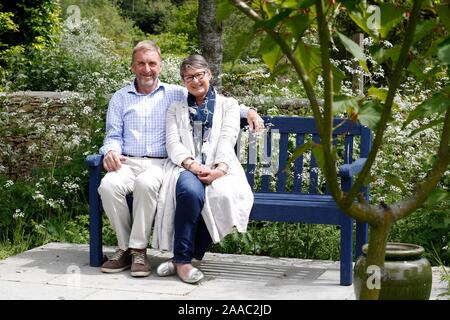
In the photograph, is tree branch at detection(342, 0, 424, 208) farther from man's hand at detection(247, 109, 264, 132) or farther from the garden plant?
man's hand at detection(247, 109, 264, 132)

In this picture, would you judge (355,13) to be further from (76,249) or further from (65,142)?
(65,142)

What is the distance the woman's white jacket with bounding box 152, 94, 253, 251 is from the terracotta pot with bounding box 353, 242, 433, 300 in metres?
1.30

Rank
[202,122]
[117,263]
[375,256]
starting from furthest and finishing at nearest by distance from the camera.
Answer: [202,122], [117,263], [375,256]

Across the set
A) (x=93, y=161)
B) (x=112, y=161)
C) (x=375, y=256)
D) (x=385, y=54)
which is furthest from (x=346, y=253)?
(x=385, y=54)

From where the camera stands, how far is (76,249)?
5.51 metres

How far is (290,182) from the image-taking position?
18.9ft

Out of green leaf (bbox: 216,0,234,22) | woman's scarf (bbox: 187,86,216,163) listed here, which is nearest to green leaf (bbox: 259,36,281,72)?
green leaf (bbox: 216,0,234,22)

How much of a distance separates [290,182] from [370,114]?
135 inches

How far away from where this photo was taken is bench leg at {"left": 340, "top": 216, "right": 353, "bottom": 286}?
451cm

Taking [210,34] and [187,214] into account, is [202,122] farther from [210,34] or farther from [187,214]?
[210,34]

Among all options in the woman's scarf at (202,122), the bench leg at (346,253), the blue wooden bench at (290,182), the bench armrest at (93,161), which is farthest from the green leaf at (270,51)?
the bench armrest at (93,161)

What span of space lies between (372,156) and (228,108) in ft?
8.76

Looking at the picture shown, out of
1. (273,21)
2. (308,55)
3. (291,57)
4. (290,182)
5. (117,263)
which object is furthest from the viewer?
(290,182)
